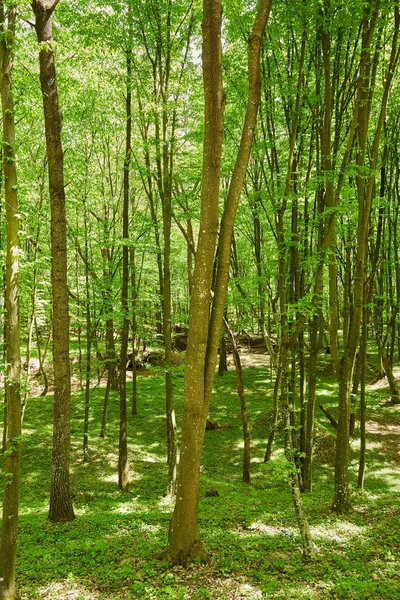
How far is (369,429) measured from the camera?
41.7 ft

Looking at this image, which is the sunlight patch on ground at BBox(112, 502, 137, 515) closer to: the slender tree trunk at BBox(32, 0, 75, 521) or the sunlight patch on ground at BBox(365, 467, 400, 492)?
the slender tree trunk at BBox(32, 0, 75, 521)

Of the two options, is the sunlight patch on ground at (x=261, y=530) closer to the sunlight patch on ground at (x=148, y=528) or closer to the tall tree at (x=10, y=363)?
the sunlight patch on ground at (x=148, y=528)

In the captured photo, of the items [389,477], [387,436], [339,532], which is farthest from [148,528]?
A: [387,436]

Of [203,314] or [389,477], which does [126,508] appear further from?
[389,477]

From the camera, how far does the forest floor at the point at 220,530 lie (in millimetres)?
4832

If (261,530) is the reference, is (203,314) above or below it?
above

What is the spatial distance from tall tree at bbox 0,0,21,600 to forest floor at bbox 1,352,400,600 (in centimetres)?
73

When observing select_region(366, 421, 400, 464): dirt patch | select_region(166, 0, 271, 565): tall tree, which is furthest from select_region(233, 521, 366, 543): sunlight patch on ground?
select_region(366, 421, 400, 464): dirt patch

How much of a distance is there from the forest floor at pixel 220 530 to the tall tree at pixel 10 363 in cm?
73

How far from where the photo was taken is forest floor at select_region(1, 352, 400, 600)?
4832 millimetres

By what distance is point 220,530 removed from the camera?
636cm

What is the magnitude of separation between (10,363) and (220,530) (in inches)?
170

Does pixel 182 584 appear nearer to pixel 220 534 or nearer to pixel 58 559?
pixel 220 534

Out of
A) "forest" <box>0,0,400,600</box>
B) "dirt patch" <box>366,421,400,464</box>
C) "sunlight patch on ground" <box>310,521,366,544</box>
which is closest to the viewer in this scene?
"forest" <box>0,0,400,600</box>
